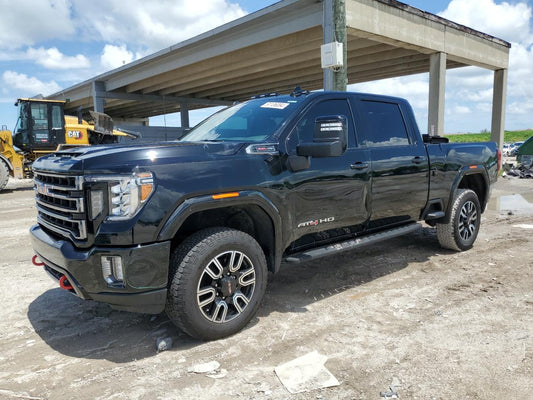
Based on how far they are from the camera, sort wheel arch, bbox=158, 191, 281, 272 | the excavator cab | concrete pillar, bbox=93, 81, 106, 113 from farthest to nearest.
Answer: concrete pillar, bbox=93, 81, 106, 113 < the excavator cab < wheel arch, bbox=158, 191, 281, 272

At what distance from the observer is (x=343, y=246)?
411 cm

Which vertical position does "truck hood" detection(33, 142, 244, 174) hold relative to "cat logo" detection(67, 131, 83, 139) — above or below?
below

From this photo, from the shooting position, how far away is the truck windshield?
379 cm

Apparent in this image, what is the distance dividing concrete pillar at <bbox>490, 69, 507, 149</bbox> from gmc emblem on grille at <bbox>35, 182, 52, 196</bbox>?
21.3 metres

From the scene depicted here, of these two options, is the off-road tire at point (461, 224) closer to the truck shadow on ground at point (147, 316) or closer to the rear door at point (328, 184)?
the truck shadow on ground at point (147, 316)

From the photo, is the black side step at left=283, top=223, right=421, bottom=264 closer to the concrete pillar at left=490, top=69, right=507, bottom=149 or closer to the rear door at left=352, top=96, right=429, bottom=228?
the rear door at left=352, top=96, right=429, bottom=228

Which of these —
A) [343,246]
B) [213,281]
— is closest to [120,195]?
[213,281]

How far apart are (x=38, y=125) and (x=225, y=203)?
608 inches

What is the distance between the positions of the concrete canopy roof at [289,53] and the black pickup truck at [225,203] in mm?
8730

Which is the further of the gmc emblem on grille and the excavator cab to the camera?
the excavator cab

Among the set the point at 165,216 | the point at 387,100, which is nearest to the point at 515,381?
the point at 165,216

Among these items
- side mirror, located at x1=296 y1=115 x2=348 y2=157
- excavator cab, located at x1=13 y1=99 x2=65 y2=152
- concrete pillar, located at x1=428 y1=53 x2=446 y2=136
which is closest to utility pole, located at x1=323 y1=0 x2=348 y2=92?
side mirror, located at x1=296 y1=115 x2=348 y2=157

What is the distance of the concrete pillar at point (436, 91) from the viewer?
51.8ft

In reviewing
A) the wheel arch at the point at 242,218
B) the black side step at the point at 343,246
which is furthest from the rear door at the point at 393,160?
the wheel arch at the point at 242,218
